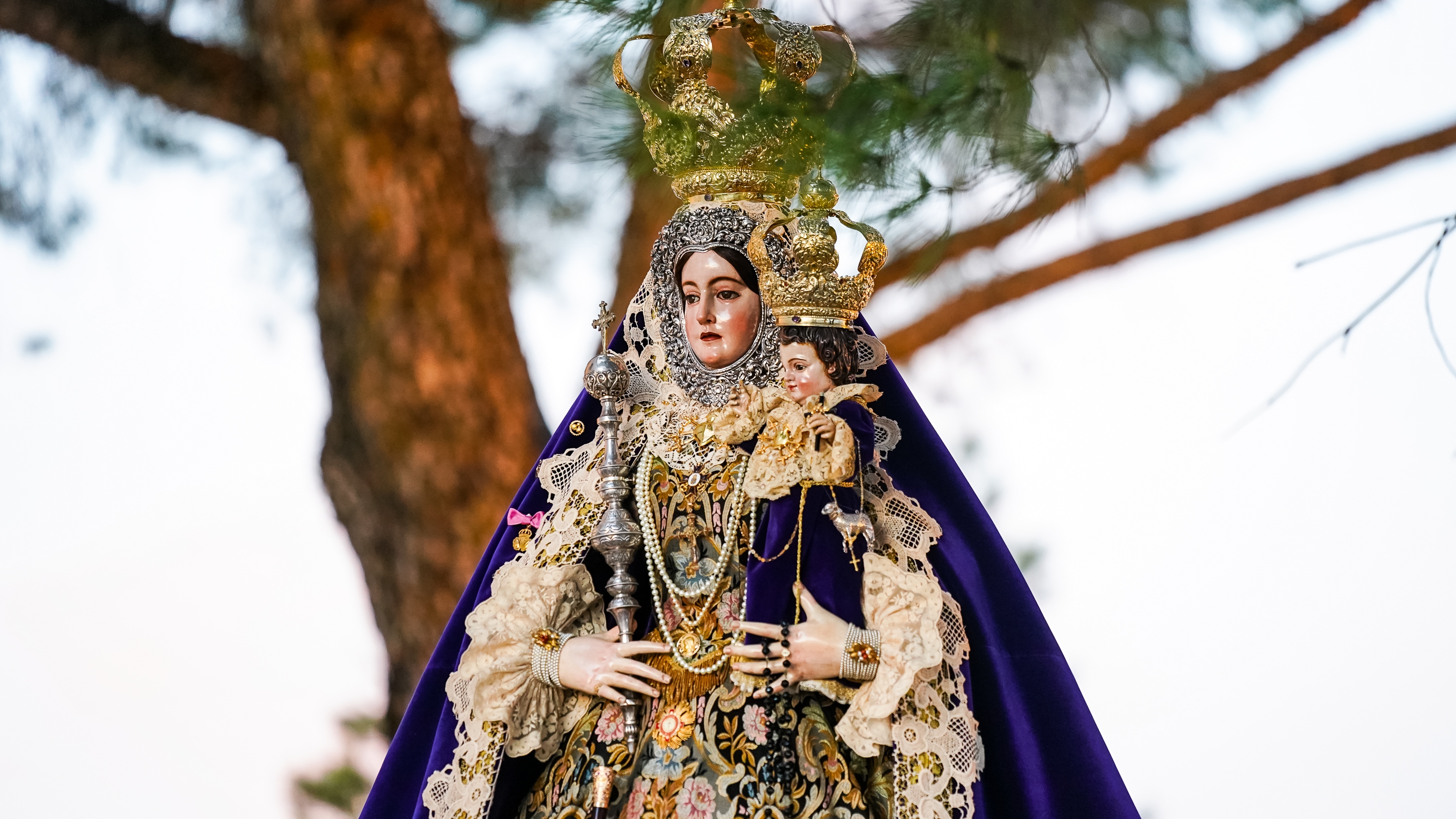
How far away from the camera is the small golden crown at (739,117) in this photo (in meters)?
2.77

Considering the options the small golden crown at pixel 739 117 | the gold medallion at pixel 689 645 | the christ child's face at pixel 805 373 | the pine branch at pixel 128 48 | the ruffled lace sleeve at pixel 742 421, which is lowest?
the gold medallion at pixel 689 645

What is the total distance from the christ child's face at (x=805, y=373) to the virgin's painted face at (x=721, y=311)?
6.1 inches

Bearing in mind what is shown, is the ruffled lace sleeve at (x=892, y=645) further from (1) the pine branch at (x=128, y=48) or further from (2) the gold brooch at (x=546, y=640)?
(1) the pine branch at (x=128, y=48)

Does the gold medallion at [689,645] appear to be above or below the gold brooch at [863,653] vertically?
above

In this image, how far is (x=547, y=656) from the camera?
266 centimetres

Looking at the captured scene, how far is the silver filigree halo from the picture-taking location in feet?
8.98

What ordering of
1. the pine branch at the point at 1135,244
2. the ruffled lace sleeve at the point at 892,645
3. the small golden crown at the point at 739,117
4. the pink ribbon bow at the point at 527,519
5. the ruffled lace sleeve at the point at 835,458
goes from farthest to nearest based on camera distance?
the pine branch at the point at 1135,244, the pink ribbon bow at the point at 527,519, the small golden crown at the point at 739,117, the ruffled lace sleeve at the point at 835,458, the ruffled lace sleeve at the point at 892,645

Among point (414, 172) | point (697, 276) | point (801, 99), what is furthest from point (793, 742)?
point (414, 172)

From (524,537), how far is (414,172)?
197 centimetres

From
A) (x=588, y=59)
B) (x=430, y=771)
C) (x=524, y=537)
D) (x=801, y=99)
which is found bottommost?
(x=430, y=771)

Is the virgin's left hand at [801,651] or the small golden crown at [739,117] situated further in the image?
the small golden crown at [739,117]

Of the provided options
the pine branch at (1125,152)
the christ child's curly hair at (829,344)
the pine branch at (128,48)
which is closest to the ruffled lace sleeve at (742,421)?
the christ child's curly hair at (829,344)

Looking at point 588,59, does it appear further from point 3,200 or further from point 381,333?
point 3,200

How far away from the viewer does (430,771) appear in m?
2.76
